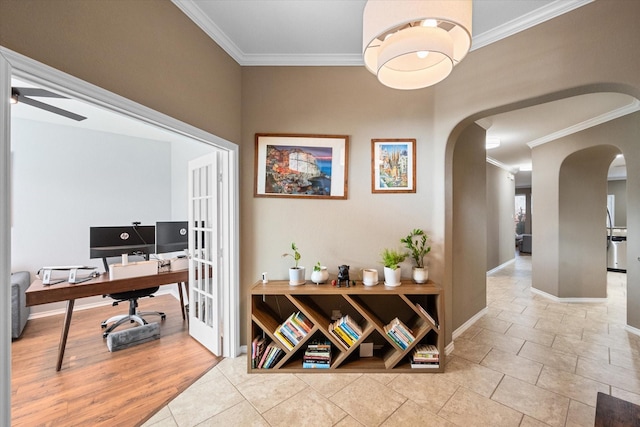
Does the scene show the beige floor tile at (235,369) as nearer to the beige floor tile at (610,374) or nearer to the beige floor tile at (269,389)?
the beige floor tile at (269,389)

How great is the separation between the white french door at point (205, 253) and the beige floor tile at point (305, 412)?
951 mm

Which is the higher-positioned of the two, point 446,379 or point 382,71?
point 382,71

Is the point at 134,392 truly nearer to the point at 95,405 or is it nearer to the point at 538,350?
the point at 95,405

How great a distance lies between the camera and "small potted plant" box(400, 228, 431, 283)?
7.29 ft

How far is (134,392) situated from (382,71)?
284 cm

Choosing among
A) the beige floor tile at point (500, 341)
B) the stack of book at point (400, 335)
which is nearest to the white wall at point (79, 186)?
the stack of book at point (400, 335)

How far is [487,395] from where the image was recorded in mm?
1878

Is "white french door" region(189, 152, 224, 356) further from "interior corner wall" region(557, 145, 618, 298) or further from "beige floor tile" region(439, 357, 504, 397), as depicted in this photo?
"interior corner wall" region(557, 145, 618, 298)

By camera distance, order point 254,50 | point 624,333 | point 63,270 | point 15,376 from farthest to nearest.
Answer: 1. point 624,333
2. point 63,270
3. point 254,50
4. point 15,376

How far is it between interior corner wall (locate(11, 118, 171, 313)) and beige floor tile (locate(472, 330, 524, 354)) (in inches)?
195

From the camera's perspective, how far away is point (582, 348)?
8.36 feet

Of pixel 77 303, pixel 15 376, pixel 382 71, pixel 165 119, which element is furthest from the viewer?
pixel 77 303

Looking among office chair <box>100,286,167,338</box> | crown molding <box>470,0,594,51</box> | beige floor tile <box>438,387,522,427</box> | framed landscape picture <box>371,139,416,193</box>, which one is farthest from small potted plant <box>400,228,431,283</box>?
office chair <box>100,286,167,338</box>

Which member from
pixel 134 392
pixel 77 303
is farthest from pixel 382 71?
pixel 77 303
